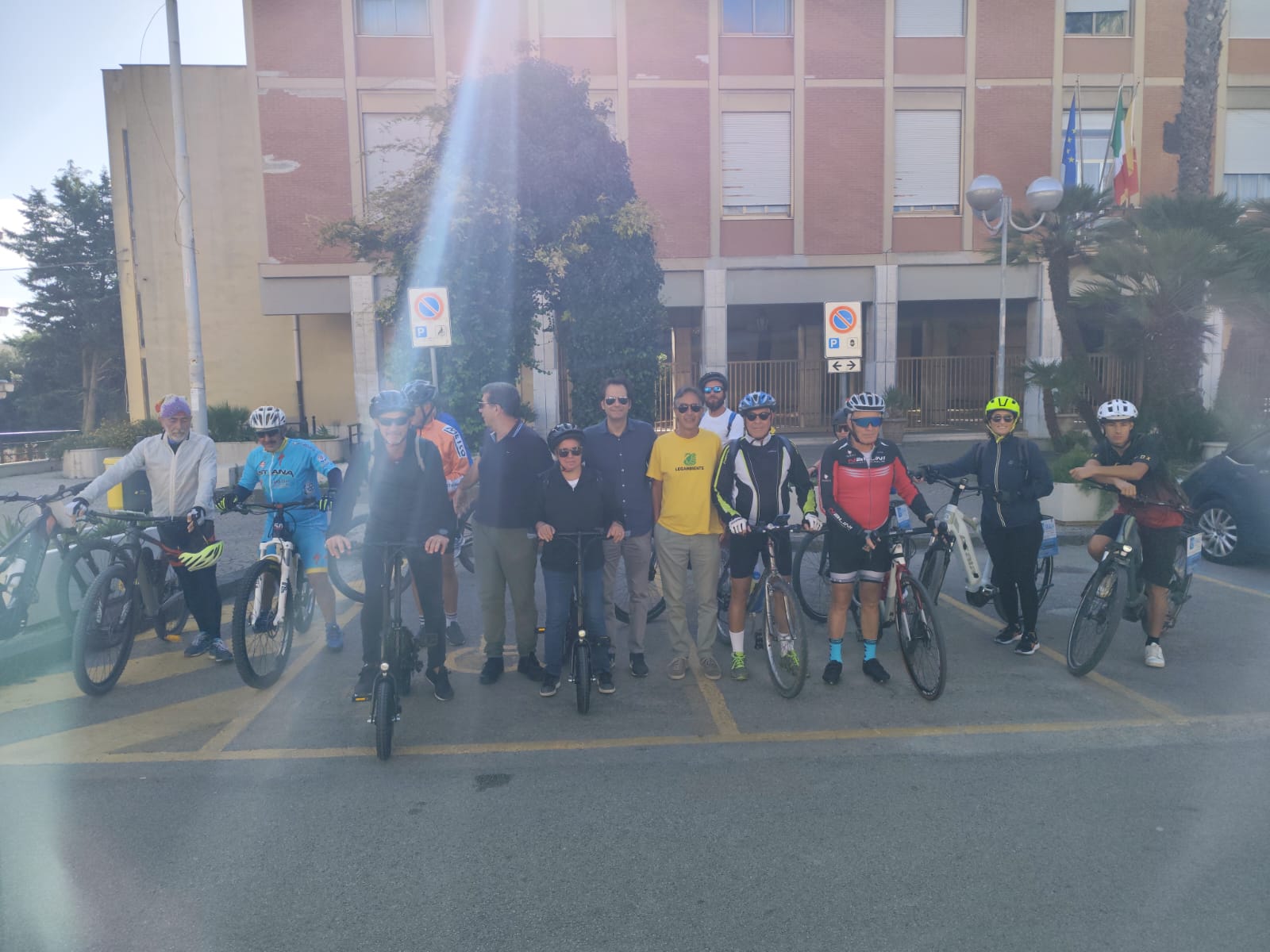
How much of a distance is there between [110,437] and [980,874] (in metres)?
22.3

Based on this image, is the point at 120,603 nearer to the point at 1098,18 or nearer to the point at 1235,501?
the point at 1235,501

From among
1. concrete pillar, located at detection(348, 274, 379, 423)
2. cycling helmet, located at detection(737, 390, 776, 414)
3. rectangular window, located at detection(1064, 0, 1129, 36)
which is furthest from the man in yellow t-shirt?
rectangular window, located at detection(1064, 0, 1129, 36)

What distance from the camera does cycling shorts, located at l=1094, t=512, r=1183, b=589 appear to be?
634 centimetres

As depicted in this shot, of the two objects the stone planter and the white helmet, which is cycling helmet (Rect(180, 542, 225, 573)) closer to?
the white helmet

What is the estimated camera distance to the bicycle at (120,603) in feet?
19.4

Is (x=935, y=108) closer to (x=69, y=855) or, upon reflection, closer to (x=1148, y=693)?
(x=1148, y=693)

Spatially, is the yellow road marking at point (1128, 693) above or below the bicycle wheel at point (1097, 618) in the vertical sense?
below

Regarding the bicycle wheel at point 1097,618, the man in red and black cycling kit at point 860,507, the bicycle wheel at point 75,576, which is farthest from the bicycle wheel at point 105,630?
the bicycle wheel at point 1097,618

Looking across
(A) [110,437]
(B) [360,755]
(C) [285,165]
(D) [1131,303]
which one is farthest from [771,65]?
(B) [360,755]

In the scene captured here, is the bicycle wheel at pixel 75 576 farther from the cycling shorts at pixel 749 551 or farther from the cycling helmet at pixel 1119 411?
the cycling helmet at pixel 1119 411

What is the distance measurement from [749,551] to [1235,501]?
6106 mm

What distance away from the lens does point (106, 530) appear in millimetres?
7379

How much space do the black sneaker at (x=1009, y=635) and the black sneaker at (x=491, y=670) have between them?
374cm

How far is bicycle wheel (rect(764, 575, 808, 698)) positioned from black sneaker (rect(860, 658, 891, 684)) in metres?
0.47
